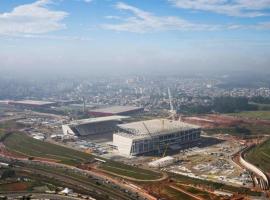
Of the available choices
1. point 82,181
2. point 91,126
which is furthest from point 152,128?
point 82,181

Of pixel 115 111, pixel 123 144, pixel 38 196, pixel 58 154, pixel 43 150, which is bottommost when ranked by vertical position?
pixel 38 196

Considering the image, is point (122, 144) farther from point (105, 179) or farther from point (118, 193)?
point (118, 193)

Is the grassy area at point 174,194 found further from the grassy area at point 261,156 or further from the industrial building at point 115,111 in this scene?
the industrial building at point 115,111

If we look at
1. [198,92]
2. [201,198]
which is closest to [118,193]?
[201,198]

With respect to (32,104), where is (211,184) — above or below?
below

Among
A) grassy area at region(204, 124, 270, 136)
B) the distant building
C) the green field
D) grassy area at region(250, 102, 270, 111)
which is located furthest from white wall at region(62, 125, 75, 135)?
grassy area at region(250, 102, 270, 111)

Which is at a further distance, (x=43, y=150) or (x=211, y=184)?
(x=43, y=150)

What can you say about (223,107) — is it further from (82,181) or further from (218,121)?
(82,181)
